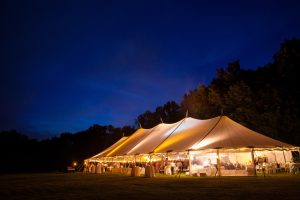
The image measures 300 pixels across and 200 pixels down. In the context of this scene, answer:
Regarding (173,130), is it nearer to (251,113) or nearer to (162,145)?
(162,145)

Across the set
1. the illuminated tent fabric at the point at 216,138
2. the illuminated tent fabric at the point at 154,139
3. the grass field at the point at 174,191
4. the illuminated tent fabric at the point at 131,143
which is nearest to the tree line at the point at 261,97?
the illuminated tent fabric at the point at 216,138

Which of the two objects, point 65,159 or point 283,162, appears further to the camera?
point 65,159

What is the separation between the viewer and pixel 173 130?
20594 mm

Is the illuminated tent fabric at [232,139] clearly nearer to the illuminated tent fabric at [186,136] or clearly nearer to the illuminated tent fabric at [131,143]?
the illuminated tent fabric at [186,136]

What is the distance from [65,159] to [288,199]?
49810 millimetres

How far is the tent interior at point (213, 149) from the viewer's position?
15.4 meters

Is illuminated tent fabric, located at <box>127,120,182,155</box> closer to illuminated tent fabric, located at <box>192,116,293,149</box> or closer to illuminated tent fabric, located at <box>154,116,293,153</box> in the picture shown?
illuminated tent fabric, located at <box>154,116,293,153</box>

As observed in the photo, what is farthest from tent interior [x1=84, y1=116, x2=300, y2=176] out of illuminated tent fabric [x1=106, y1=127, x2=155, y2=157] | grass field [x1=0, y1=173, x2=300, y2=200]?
grass field [x1=0, y1=173, x2=300, y2=200]

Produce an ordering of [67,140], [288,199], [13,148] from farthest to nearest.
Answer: [67,140] → [13,148] → [288,199]

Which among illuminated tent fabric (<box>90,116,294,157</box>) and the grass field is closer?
the grass field

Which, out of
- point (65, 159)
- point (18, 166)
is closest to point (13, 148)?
point (18, 166)

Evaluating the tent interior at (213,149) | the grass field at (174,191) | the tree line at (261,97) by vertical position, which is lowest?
the grass field at (174,191)

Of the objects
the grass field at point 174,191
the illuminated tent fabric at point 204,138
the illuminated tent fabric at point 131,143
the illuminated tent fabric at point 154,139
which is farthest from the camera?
the illuminated tent fabric at point 131,143

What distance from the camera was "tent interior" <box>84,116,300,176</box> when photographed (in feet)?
50.5
